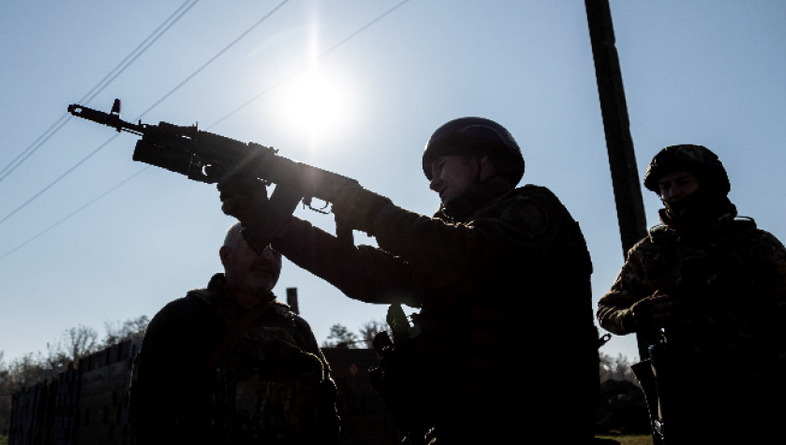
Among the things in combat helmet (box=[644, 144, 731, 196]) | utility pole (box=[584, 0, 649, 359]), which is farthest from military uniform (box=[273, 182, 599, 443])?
utility pole (box=[584, 0, 649, 359])

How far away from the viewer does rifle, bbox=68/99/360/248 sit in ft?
7.95

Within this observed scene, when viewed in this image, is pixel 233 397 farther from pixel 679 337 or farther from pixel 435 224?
pixel 679 337

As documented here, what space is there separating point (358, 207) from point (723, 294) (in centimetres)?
224

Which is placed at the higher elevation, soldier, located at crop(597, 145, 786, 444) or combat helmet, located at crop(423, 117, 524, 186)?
combat helmet, located at crop(423, 117, 524, 186)

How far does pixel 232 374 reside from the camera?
10.6ft

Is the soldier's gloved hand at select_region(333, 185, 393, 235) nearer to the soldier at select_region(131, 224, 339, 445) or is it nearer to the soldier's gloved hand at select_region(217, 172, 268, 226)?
the soldier's gloved hand at select_region(217, 172, 268, 226)

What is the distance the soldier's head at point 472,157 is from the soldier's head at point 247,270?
57.8 inches

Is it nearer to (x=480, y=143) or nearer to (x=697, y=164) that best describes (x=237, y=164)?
(x=480, y=143)

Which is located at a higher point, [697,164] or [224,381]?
[697,164]

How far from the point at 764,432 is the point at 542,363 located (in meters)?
1.67

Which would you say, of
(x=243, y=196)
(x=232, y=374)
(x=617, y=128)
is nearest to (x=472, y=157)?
(x=243, y=196)

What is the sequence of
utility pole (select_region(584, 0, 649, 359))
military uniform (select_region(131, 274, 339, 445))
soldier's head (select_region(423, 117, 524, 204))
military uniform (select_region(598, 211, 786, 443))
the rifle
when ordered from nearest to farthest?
1. the rifle
2. soldier's head (select_region(423, 117, 524, 204))
3. military uniform (select_region(598, 211, 786, 443))
4. military uniform (select_region(131, 274, 339, 445))
5. utility pole (select_region(584, 0, 649, 359))

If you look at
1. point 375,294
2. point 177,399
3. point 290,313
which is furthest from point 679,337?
point 177,399

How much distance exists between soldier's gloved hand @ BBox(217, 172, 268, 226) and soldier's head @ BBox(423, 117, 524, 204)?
32.8 inches
